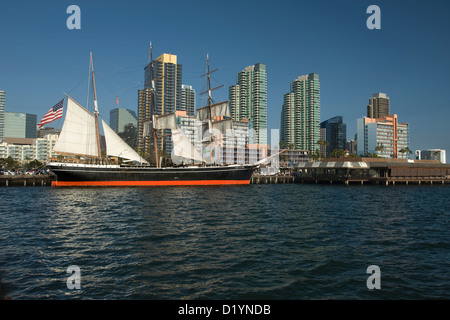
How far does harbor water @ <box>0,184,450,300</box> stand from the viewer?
11.2 m

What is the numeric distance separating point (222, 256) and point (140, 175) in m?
55.6

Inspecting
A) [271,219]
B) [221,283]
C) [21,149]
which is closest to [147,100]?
[21,149]

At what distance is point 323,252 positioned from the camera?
15906 mm

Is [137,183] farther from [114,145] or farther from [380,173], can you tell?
[380,173]

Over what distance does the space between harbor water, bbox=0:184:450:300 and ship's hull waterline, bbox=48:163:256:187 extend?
38.5m

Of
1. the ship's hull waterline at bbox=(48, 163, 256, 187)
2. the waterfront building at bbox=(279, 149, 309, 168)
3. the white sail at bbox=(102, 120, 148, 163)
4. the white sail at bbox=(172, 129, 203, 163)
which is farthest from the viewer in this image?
the waterfront building at bbox=(279, 149, 309, 168)

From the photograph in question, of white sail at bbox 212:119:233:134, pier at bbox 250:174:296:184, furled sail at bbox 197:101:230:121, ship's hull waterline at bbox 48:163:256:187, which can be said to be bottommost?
pier at bbox 250:174:296:184

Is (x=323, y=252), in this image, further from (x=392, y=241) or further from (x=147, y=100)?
(x=147, y=100)

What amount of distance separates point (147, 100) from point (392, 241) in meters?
196

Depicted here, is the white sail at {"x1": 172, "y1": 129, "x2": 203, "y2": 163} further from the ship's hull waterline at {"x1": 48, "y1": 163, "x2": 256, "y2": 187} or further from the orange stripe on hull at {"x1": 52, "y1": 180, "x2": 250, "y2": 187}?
the orange stripe on hull at {"x1": 52, "y1": 180, "x2": 250, "y2": 187}

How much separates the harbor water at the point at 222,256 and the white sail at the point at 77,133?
38482 millimetres

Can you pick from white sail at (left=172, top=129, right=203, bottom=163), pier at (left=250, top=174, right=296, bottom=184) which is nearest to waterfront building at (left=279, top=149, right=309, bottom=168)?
pier at (left=250, top=174, right=296, bottom=184)

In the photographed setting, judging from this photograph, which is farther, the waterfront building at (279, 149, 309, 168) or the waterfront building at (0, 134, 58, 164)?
the waterfront building at (0, 134, 58, 164)
